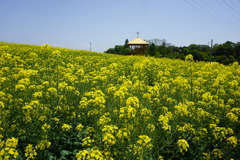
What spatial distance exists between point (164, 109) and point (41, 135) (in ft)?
9.32

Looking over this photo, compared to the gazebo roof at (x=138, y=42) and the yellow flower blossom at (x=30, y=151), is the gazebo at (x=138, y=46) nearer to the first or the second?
the gazebo roof at (x=138, y=42)

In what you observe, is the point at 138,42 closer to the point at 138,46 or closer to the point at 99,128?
the point at 138,46

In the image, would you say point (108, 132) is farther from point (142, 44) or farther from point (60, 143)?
point (142, 44)

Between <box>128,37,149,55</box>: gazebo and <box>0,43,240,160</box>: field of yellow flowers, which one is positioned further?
<box>128,37,149,55</box>: gazebo

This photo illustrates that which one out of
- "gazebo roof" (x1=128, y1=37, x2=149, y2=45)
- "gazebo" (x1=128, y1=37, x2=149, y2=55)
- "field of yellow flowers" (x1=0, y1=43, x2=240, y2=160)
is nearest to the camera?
"field of yellow flowers" (x1=0, y1=43, x2=240, y2=160)

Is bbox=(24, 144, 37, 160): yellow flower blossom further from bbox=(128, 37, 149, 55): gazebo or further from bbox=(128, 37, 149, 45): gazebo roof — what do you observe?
bbox=(128, 37, 149, 45): gazebo roof

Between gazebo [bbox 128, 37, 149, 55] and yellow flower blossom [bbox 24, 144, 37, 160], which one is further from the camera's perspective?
gazebo [bbox 128, 37, 149, 55]

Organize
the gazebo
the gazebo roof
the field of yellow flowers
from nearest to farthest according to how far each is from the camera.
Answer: the field of yellow flowers < the gazebo < the gazebo roof

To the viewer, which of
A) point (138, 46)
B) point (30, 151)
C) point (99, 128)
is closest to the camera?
point (30, 151)

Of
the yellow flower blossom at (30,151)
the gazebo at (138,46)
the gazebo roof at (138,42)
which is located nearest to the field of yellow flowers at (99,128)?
the yellow flower blossom at (30,151)

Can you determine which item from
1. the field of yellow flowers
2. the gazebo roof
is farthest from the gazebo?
the field of yellow flowers

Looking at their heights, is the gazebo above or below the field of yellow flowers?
above

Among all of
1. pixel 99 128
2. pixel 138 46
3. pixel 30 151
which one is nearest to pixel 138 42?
pixel 138 46

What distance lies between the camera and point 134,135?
3596 mm
